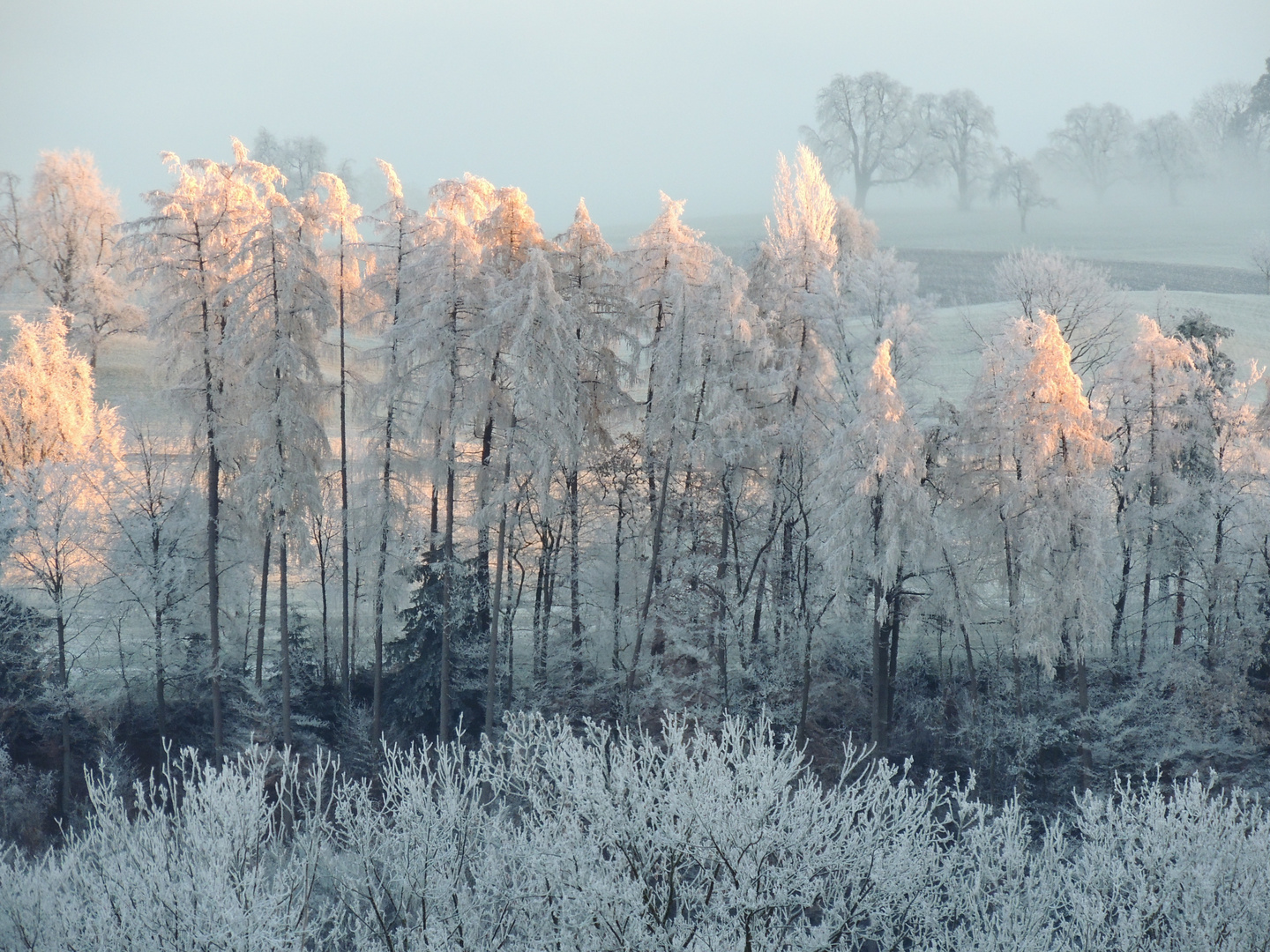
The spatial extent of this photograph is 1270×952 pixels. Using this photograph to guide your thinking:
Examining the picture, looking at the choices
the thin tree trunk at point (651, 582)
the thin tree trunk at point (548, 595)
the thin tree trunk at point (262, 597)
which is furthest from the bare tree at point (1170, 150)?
the thin tree trunk at point (262, 597)

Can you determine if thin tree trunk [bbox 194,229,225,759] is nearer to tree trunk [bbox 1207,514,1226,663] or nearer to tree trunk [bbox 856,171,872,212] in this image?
tree trunk [bbox 1207,514,1226,663]

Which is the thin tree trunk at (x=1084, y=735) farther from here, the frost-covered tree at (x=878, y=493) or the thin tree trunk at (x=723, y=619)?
the thin tree trunk at (x=723, y=619)

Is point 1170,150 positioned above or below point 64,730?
above

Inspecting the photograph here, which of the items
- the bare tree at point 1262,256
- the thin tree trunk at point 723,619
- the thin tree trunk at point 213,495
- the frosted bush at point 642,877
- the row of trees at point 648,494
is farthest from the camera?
the bare tree at point 1262,256

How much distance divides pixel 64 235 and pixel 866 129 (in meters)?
67.9

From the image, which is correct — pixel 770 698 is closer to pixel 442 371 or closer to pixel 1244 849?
pixel 442 371

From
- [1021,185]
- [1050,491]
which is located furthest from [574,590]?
[1021,185]

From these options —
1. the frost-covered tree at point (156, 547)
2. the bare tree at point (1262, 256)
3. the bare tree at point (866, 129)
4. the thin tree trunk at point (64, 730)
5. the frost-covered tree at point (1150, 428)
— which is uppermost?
the bare tree at point (866, 129)

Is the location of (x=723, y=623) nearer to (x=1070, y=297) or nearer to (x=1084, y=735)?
(x=1084, y=735)

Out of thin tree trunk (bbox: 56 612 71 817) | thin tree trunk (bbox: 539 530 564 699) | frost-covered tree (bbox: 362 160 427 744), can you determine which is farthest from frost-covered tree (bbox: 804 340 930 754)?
thin tree trunk (bbox: 56 612 71 817)

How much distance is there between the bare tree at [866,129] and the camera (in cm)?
8962

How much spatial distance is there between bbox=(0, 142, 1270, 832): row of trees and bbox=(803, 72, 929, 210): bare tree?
63903mm

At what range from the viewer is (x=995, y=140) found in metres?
98.1

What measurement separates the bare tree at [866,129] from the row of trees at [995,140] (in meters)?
0.08
